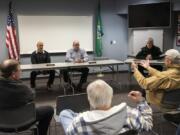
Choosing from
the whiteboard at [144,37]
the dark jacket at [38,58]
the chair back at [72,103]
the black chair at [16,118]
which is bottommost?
the black chair at [16,118]

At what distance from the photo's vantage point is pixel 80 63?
5809 millimetres

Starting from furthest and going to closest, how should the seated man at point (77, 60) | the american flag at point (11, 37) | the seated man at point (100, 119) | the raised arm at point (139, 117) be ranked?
1. the american flag at point (11, 37)
2. the seated man at point (77, 60)
3. the raised arm at point (139, 117)
4. the seated man at point (100, 119)

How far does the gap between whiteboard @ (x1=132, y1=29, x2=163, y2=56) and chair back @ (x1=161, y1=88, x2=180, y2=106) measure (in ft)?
14.4

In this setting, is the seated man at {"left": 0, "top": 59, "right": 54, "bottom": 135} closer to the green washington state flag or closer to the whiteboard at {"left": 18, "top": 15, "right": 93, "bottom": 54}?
the whiteboard at {"left": 18, "top": 15, "right": 93, "bottom": 54}

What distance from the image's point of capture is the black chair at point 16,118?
2.57 meters

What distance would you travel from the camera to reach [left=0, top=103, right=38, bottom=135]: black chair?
8.44 ft

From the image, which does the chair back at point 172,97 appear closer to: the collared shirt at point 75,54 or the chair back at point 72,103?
the chair back at point 72,103

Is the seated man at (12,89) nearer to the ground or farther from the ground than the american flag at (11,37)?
nearer to the ground

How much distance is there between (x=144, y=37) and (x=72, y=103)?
5.66 metres

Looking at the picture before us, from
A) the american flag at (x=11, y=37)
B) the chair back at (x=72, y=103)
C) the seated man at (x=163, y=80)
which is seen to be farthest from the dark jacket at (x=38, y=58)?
the chair back at (x=72, y=103)

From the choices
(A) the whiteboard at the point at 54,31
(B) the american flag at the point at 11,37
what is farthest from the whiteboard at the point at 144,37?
(B) the american flag at the point at 11,37

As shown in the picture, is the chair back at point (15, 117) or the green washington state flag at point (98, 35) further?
the green washington state flag at point (98, 35)

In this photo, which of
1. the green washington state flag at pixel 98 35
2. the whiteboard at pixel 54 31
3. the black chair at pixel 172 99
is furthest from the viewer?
the green washington state flag at pixel 98 35

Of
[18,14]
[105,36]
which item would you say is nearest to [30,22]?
[18,14]
